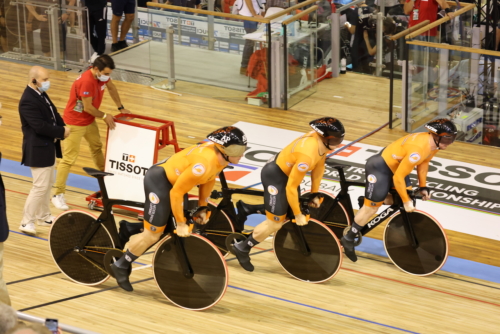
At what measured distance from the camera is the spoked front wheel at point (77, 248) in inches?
259

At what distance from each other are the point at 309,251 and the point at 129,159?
7.99 feet

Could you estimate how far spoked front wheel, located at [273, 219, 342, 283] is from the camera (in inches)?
271

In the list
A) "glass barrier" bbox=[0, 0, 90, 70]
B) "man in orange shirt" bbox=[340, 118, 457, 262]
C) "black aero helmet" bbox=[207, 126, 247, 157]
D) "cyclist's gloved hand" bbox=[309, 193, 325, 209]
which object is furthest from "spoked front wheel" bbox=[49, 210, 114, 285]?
"glass barrier" bbox=[0, 0, 90, 70]

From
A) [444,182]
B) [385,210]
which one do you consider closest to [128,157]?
[385,210]

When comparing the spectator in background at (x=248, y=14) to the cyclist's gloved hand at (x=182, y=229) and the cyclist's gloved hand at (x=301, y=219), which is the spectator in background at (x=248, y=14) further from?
the cyclist's gloved hand at (x=182, y=229)

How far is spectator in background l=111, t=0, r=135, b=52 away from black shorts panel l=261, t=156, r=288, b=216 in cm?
832

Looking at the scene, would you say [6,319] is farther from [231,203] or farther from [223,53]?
[223,53]

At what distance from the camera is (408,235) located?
24.1 ft

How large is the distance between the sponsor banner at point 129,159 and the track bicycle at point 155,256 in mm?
1807

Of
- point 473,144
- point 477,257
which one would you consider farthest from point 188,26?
point 477,257

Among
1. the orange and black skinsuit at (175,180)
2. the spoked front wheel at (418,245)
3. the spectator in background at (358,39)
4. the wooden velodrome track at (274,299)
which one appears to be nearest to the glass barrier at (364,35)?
the spectator in background at (358,39)

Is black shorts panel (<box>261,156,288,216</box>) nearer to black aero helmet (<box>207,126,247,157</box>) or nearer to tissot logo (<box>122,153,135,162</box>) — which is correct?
black aero helmet (<box>207,126,247,157</box>)

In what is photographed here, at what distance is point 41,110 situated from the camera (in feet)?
24.6

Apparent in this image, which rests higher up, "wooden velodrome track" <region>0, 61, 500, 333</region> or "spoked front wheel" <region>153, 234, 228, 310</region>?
"spoked front wheel" <region>153, 234, 228, 310</region>
